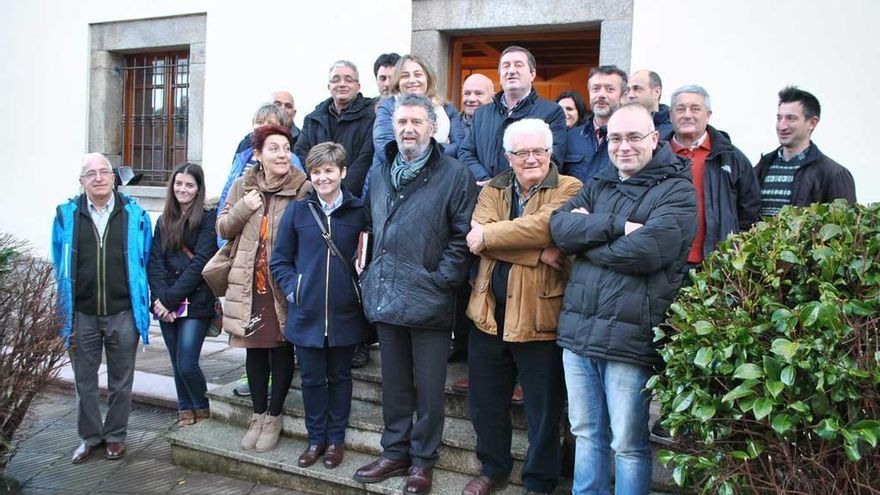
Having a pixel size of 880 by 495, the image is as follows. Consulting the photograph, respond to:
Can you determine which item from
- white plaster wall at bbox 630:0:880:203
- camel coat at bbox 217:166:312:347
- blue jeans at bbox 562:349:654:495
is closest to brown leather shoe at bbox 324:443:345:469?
camel coat at bbox 217:166:312:347

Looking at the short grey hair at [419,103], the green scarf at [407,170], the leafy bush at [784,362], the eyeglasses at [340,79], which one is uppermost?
the eyeglasses at [340,79]

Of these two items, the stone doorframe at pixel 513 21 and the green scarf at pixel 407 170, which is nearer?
the green scarf at pixel 407 170

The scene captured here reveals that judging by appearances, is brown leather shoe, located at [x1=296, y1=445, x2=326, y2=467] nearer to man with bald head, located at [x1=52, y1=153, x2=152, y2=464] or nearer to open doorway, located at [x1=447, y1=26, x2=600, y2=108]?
man with bald head, located at [x1=52, y1=153, x2=152, y2=464]

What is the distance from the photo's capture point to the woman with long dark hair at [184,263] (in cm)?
460

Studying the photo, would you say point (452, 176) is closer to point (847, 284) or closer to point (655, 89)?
point (655, 89)

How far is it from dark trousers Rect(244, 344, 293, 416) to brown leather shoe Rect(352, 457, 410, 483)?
0.77 metres

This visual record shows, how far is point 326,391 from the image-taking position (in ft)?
13.5

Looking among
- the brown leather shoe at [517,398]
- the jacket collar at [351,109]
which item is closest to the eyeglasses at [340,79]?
the jacket collar at [351,109]

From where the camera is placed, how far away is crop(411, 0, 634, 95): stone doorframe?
6.09 meters

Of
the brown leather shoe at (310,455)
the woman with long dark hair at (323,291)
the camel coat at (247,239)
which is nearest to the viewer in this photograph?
the woman with long dark hair at (323,291)

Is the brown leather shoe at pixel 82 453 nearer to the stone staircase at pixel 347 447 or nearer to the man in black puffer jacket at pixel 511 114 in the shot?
the stone staircase at pixel 347 447

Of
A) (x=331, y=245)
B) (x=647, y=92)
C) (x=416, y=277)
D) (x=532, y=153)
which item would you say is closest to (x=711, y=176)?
(x=647, y=92)

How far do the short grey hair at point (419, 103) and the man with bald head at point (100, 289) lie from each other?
2037mm

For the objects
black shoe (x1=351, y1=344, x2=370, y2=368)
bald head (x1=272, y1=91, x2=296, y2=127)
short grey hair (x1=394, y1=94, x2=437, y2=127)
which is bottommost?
black shoe (x1=351, y1=344, x2=370, y2=368)
